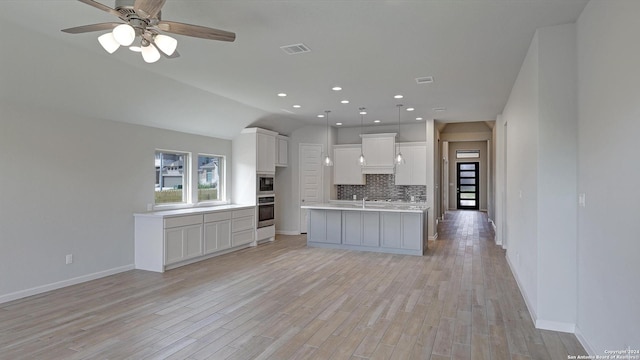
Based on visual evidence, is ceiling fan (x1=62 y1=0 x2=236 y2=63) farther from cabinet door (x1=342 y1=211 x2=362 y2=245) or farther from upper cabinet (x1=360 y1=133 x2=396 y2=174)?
upper cabinet (x1=360 y1=133 x2=396 y2=174)

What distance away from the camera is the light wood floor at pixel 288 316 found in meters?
2.88

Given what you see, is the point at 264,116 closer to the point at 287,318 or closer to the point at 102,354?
the point at 287,318

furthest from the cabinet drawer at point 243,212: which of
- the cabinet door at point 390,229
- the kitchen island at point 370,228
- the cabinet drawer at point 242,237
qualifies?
the cabinet door at point 390,229

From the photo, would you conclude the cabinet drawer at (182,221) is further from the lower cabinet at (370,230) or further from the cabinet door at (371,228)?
the cabinet door at (371,228)

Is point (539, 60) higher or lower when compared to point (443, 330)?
higher

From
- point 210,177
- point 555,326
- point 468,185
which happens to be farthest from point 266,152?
point 468,185

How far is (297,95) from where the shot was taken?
587cm

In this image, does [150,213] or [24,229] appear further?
[150,213]

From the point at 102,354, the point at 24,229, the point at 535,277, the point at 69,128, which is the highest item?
the point at 69,128

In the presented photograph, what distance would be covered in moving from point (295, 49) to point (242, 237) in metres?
4.35

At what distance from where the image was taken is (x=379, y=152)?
871 cm

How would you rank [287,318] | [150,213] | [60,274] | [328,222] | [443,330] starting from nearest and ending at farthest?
[443,330]
[287,318]
[60,274]
[150,213]
[328,222]

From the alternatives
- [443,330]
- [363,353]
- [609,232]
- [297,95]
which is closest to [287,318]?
[363,353]

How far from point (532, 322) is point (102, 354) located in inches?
151
